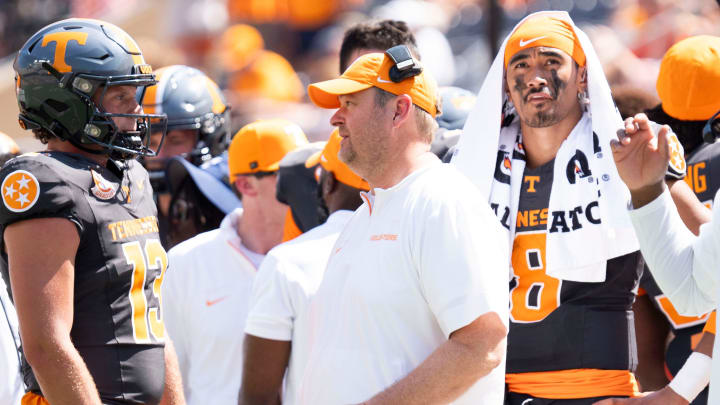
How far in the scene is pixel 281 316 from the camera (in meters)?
3.73

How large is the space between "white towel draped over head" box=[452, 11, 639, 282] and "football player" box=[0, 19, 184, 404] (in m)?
1.31

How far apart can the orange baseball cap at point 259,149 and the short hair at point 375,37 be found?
0.50 meters

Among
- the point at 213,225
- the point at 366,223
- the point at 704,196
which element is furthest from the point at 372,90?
the point at 213,225

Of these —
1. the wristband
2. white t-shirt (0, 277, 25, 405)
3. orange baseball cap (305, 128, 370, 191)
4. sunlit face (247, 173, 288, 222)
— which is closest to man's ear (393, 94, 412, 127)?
orange baseball cap (305, 128, 370, 191)

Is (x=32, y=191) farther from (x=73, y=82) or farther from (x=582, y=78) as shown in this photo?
(x=582, y=78)

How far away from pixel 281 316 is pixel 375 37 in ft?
7.13

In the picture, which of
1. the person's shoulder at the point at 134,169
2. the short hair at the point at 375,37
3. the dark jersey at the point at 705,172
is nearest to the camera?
the person's shoulder at the point at 134,169

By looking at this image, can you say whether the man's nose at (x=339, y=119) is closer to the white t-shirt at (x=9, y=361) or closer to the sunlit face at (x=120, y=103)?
the sunlit face at (x=120, y=103)

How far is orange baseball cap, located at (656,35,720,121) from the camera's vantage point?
4660 mm

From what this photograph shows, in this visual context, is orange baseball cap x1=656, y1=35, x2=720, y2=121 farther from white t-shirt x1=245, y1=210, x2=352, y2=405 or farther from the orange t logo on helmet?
the orange t logo on helmet

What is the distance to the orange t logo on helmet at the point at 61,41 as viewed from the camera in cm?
333

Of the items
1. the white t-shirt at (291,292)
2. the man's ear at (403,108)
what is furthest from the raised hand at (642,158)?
the white t-shirt at (291,292)

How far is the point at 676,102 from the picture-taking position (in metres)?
4.72

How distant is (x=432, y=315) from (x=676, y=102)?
2166 millimetres
